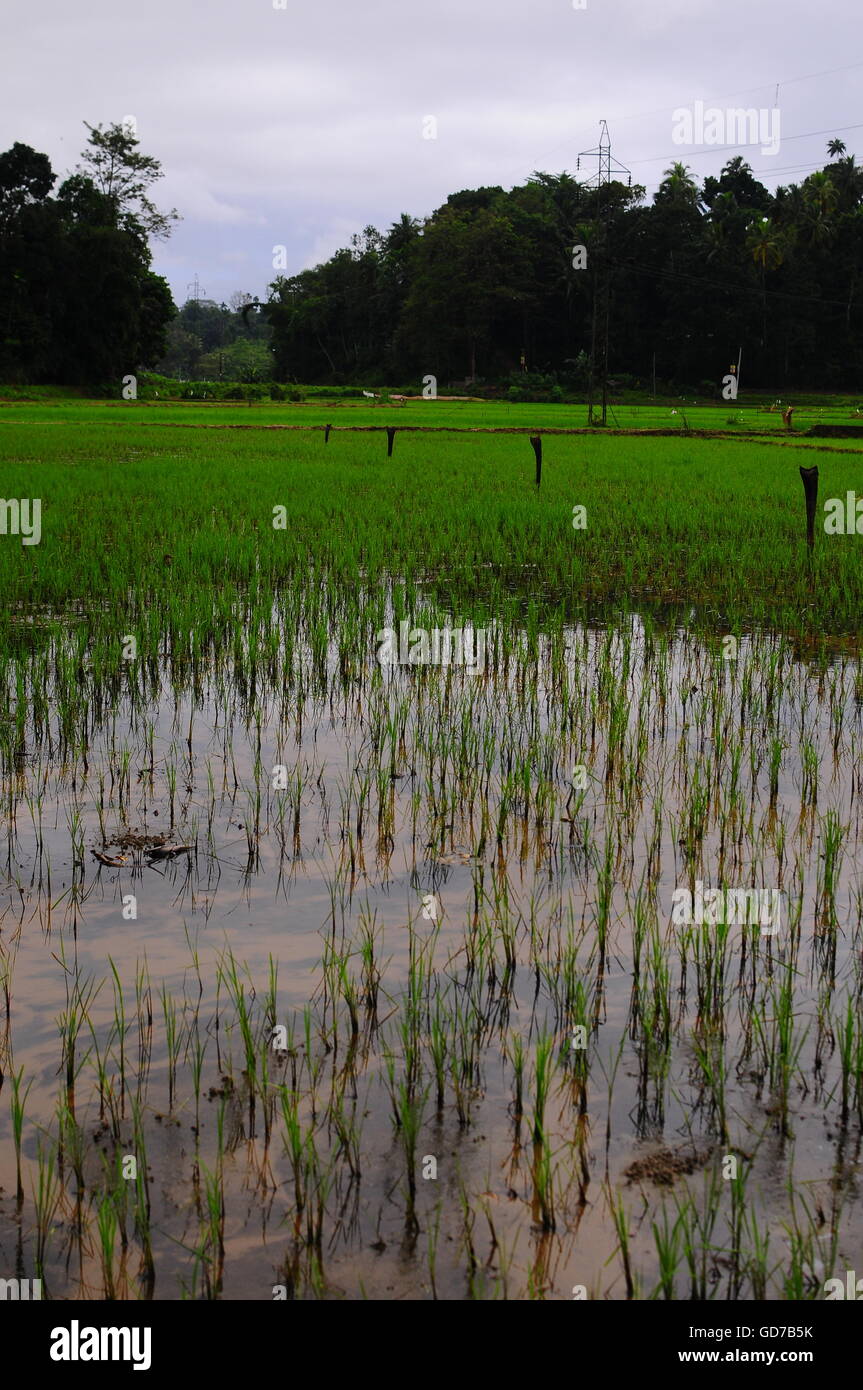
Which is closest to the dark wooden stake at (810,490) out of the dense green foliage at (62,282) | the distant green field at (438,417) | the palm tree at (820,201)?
the distant green field at (438,417)

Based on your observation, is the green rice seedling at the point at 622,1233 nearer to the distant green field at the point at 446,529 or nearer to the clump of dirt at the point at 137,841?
the clump of dirt at the point at 137,841

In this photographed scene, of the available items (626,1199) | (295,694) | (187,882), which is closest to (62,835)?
(187,882)

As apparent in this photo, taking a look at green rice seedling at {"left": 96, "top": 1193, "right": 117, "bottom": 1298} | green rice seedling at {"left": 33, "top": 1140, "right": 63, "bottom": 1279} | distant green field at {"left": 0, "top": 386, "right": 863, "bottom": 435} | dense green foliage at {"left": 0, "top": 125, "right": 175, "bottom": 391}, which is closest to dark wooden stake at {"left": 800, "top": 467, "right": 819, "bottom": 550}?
green rice seedling at {"left": 33, "top": 1140, "right": 63, "bottom": 1279}

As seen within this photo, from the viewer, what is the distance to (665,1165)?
201 centimetres

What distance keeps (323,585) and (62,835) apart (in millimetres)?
4206

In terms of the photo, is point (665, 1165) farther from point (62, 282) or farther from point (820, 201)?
point (820, 201)

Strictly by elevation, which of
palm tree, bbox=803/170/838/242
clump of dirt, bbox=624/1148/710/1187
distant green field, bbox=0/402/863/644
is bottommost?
clump of dirt, bbox=624/1148/710/1187

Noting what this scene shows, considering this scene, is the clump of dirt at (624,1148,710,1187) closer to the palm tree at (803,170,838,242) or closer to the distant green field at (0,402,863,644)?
the distant green field at (0,402,863,644)

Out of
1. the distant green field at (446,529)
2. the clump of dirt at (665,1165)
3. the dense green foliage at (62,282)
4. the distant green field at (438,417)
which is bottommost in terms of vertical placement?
the clump of dirt at (665,1165)

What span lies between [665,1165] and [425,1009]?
663 mm

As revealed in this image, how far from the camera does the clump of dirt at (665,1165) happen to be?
77.9 inches

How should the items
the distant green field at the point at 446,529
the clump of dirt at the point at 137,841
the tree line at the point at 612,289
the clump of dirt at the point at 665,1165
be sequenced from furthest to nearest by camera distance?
1. the tree line at the point at 612,289
2. the distant green field at the point at 446,529
3. the clump of dirt at the point at 137,841
4. the clump of dirt at the point at 665,1165

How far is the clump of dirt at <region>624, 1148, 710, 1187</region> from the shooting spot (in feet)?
6.49

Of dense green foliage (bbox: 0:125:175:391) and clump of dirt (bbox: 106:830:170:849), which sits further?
dense green foliage (bbox: 0:125:175:391)
